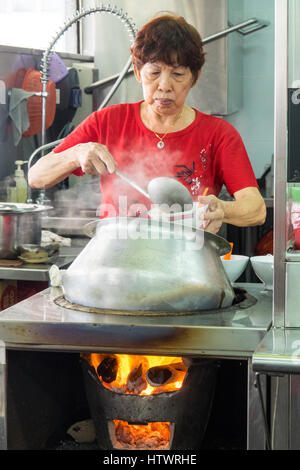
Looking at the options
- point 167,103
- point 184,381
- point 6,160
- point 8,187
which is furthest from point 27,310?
point 6,160

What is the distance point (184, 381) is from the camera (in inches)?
51.2

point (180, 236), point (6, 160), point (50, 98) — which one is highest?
point (50, 98)

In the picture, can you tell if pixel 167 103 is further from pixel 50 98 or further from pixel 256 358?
pixel 50 98

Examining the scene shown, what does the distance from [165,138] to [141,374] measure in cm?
98

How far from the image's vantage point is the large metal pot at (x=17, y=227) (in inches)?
84.5

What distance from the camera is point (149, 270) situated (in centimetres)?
121

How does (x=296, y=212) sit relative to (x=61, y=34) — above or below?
below

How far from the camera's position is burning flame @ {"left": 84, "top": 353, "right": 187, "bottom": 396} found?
131 centimetres

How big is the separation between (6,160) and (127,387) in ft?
7.61

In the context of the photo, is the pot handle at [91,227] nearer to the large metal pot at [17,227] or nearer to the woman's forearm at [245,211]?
the woman's forearm at [245,211]
